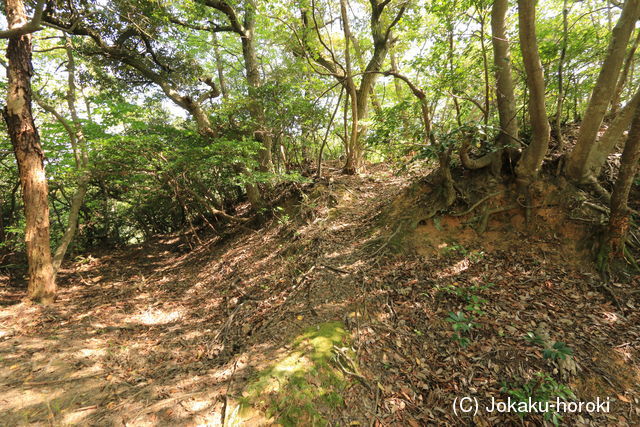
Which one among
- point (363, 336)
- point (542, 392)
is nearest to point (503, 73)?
point (542, 392)

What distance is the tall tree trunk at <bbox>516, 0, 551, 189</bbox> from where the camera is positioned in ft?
11.3

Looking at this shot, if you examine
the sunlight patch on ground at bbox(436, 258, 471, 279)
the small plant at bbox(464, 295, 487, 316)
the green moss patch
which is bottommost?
the green moss patch

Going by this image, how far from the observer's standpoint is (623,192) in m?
3.46

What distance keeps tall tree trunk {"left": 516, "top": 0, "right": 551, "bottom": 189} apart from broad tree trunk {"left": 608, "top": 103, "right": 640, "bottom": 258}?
938 millimetres

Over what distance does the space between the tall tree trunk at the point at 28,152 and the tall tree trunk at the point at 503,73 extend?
8.92m

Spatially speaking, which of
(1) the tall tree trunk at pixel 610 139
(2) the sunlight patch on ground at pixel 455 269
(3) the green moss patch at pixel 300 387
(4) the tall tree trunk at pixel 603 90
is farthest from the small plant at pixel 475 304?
(1) the tall tree trunk at pixel 610 139

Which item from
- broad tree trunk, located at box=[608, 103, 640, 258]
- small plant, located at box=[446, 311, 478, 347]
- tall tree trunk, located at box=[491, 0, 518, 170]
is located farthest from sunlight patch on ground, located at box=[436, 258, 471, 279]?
tall tree trunk, located at box=[491, 0, 518, 170]

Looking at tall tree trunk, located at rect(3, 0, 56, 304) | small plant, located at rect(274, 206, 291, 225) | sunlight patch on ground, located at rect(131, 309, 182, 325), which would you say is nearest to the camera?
tall tree trunk, located at rect(3, 0, 56, 304)

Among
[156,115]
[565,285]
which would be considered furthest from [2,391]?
[156,115]

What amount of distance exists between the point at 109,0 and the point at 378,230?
32.4ft

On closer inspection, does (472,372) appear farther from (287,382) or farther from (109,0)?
(109,0)

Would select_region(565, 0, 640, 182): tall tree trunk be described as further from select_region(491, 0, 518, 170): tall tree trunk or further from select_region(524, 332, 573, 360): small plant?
select_region(524, 332, 573, 360): small plant

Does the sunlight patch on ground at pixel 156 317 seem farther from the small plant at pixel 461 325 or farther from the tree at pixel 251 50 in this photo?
the small plant at pixel 461 325

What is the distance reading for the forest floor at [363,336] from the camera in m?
2.65
